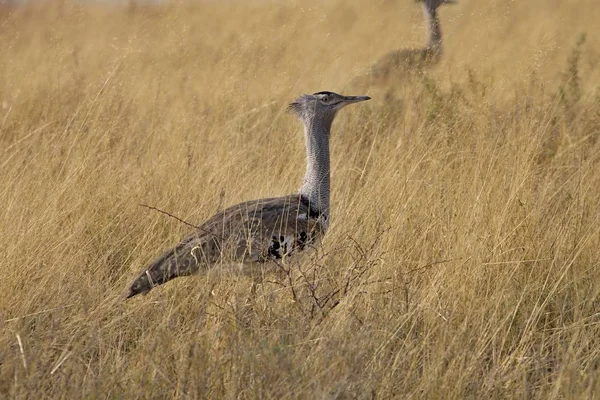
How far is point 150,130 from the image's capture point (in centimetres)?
529

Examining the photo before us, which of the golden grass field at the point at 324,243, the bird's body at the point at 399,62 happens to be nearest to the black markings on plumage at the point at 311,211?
the golden grass field at the point at 324,243

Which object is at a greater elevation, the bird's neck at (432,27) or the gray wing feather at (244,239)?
the bird's neck at (432,27)

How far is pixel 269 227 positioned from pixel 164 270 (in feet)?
1.52

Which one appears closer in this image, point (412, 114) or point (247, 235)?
point (247, 235)

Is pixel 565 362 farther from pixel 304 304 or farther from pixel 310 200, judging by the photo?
pixel 310 200

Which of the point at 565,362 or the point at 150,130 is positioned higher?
the point at 150,130

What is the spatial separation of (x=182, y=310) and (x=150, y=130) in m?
2.11

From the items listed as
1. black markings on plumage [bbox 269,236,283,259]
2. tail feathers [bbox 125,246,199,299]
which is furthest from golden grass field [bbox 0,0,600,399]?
black markings on plumage [bbox 269,236,283,259]

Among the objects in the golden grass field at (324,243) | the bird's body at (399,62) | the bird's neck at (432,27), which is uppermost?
the bird's neck at (432,27)

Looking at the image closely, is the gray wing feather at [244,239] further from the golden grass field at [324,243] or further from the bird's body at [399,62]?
the bird's body at [399,62]

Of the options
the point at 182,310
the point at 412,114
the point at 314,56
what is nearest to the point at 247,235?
the point at 182,310

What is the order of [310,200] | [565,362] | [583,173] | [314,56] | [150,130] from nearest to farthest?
[565,362] < [310,200] < [583,173] < [150,130] < [314,56]

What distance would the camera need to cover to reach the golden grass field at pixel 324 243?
2.77m

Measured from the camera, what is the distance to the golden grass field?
2766 millimetres
